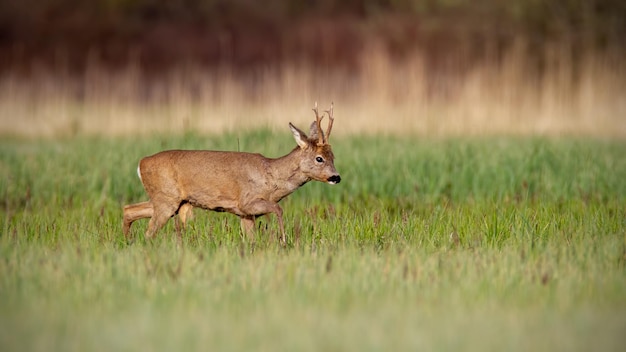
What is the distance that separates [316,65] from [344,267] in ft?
73.2

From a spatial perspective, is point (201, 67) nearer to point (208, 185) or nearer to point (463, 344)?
point (208, 185)

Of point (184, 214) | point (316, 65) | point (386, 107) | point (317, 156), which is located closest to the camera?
point (317, 156)

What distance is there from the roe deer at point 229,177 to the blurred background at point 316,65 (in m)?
5.36

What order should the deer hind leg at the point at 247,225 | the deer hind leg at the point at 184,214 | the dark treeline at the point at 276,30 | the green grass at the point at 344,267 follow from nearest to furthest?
the green grass at the point at 344,267 < the deer hind leg at the point at 247,225 < the deer hind leg at the point at 184,214 < the dark treeline at the point at 276,30

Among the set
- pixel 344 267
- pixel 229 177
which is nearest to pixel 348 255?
pixel 344 267

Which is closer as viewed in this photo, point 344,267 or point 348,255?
point 344,267

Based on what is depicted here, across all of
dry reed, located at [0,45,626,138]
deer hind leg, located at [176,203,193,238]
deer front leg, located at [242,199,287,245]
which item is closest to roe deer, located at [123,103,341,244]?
deer front leg, located at [242,199,287,245]

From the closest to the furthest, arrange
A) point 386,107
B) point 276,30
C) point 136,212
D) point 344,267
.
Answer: point 344,267
point 136,212
point 386,107
point 276,30

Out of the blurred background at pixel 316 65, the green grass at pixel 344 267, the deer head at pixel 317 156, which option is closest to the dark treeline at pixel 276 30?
the blurred background at pixel 316 65

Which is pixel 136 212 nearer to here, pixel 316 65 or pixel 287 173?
pixel 287 173

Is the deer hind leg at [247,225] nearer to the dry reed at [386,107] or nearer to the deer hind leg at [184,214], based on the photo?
the deer hind leg at [184,214]

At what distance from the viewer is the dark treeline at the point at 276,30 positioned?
21781 millimetres

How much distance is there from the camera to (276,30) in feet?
102

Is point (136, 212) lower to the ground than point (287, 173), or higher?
lower
